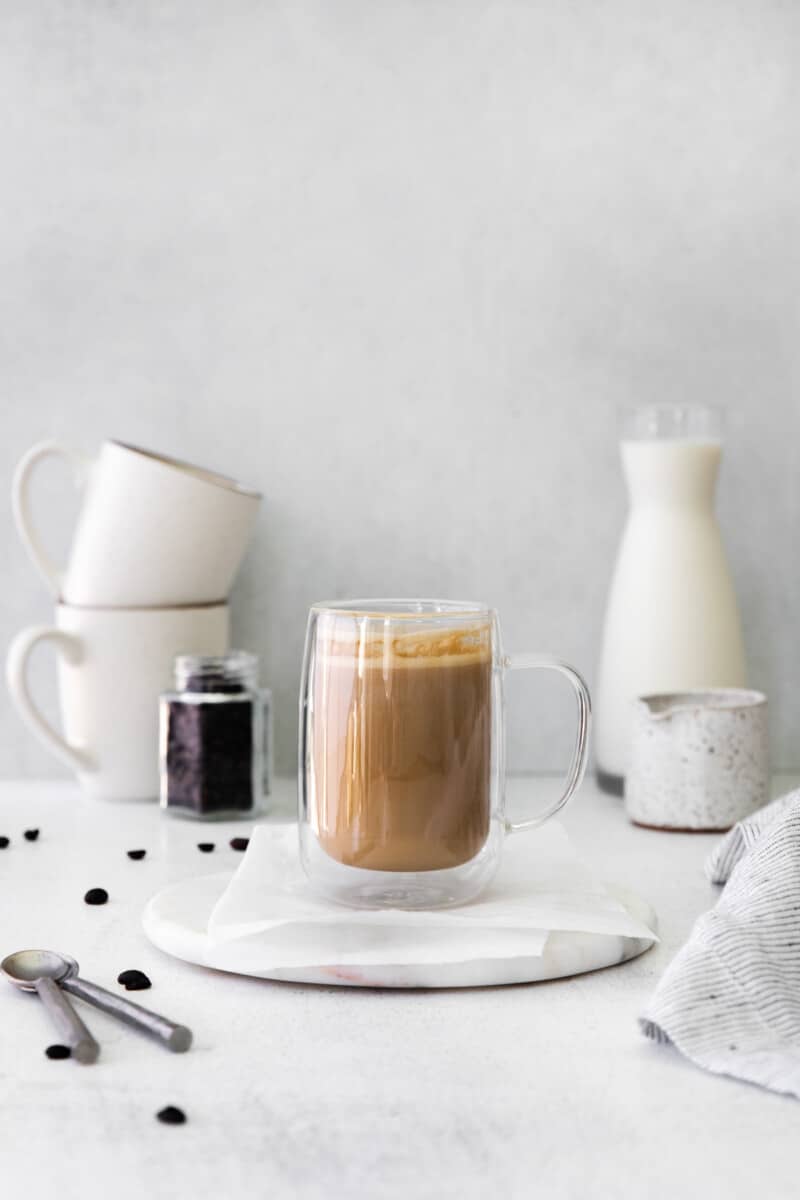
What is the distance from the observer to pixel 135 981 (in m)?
0.65

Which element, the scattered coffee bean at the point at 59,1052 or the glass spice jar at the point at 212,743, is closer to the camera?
the scattered coffee bean at the point at 59,1052

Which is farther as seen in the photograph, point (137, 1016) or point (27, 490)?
point (27, 490)

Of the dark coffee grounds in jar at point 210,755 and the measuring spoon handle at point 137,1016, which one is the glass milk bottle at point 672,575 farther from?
the measuring spoon handle at point 137,1016

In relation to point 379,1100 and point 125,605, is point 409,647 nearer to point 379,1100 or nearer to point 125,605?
point 379,1100

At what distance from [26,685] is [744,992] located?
72cm

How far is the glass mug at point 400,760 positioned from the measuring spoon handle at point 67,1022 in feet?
0.52

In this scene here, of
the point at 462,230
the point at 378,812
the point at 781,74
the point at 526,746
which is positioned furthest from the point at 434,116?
the point at 378,812

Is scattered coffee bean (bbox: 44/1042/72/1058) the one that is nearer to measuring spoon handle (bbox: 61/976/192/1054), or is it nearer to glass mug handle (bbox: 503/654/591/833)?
measuring spoon handle (bbox: 61/976/192/1054)

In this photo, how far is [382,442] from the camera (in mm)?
1231

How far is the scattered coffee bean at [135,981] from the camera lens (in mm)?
648

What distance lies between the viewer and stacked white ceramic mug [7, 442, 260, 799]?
1.08 metres

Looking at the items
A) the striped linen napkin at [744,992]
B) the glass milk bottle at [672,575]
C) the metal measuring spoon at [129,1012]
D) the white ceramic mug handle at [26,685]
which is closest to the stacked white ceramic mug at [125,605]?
the white ceramic mug handle at [26,685]

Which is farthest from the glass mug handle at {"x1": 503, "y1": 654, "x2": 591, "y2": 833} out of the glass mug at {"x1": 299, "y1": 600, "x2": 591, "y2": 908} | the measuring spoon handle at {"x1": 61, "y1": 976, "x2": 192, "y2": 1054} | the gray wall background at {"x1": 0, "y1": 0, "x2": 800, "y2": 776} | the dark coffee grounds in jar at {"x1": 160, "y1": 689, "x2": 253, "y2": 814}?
the gray wall background at {"x1": 0, "y1": 0, "x2": 800, "y2": 776}

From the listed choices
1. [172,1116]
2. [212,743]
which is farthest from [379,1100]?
[212,743]
